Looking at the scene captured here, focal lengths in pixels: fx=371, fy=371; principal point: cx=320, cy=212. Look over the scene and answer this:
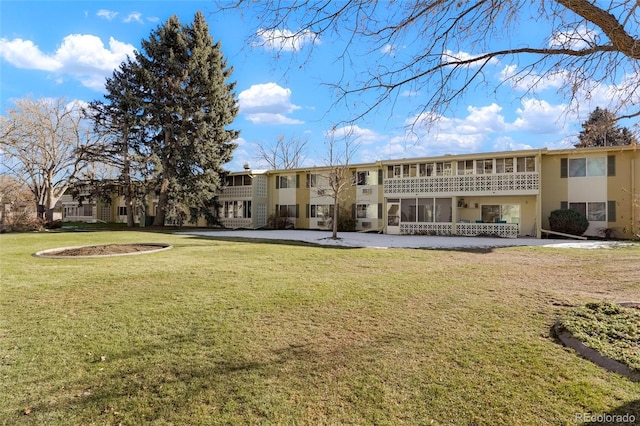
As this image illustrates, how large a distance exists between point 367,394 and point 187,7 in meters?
4.79

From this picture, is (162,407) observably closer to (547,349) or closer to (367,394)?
(367,394)

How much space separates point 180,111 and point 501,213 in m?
24.9

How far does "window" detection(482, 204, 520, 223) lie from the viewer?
23422mm

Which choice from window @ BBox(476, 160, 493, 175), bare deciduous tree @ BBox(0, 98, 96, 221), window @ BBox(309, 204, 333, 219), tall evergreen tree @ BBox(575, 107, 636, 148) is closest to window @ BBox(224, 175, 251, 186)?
window @ BBox(309, 204, 333, 219)

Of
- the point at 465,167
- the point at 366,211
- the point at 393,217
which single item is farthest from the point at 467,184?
the point at 366,211

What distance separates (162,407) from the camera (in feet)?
10.2

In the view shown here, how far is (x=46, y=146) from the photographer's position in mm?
28500

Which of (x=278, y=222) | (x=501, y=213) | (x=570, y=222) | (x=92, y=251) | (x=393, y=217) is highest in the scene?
(x=501, y=213)

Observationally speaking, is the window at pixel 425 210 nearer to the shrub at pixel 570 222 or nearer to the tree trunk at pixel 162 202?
the shrub at pixel 570 222

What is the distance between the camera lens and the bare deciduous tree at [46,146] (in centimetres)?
2677

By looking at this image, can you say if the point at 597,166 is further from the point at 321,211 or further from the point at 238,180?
the point at 238,180

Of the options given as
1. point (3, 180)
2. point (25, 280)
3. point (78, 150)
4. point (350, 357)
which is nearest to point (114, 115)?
point (78, 150)

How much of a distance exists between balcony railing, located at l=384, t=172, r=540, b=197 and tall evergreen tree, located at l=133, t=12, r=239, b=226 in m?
15.5

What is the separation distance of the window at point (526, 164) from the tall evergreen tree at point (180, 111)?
2290 centimetres
